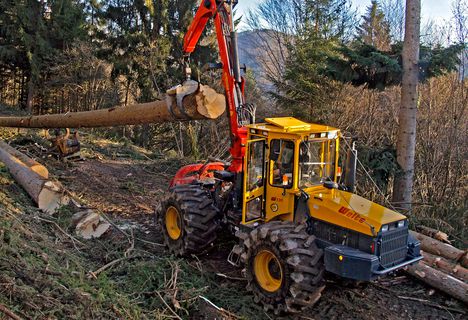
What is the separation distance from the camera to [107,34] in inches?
905

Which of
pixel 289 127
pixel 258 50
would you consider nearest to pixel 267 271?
pixel 289 127

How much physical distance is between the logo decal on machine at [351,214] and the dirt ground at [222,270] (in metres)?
1.23

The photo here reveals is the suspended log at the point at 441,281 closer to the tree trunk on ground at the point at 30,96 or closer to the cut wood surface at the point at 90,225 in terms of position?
the cut wood surface at the point at 90,225

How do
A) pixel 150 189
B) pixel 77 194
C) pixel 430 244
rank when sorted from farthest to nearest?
pixel 150 189, pixel 77 194, pixel 430 244

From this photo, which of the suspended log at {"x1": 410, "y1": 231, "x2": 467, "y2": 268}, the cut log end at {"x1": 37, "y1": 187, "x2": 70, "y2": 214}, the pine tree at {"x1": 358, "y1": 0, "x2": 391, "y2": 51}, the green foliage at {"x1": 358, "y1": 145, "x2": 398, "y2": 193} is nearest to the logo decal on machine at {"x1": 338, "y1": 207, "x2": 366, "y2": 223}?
the suspended log at {"x1": 410, "y1": 231, "x2": 467, "y2": 268}

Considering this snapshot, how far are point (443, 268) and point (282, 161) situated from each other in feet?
11.0

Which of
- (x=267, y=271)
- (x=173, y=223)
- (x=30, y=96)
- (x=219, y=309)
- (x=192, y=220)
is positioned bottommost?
(x=219, y=309)

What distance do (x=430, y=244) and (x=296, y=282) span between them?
3.46m

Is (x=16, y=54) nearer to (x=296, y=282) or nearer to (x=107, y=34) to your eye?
(x=107, y=34)

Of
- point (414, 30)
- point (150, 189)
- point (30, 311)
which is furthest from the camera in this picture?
point (150, 189)

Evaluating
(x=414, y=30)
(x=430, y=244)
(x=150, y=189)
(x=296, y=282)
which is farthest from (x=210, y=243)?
(x=414, y=30)

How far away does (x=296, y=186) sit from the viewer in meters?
5.96

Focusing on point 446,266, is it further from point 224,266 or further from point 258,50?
point 258,50

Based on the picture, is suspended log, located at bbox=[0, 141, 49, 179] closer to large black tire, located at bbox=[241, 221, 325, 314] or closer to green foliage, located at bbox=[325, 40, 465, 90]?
large black tire, located at bbox=[241, 221, 325, 314]
